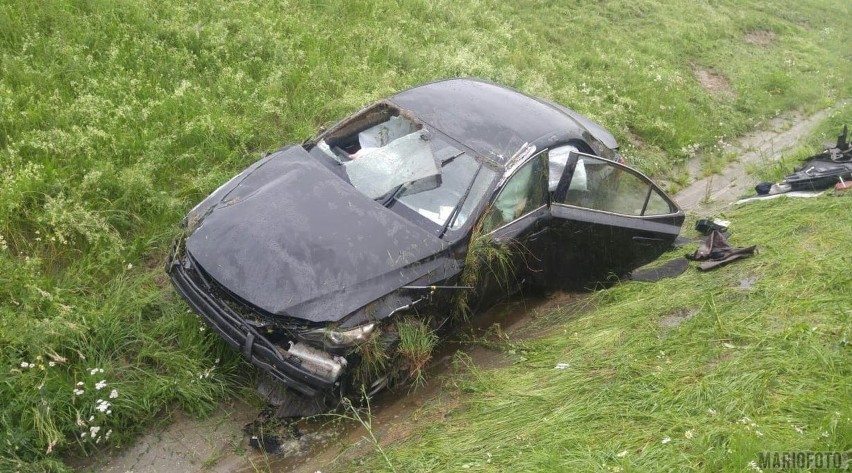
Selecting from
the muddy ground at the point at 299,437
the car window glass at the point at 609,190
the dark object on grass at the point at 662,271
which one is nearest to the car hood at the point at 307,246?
the muddy ground at the point at 299,437

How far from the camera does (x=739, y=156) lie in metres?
10.3

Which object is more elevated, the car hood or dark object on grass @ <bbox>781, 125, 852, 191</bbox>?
the car hood

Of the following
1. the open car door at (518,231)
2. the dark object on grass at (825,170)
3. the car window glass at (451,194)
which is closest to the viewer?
the car window glass at (451,194)

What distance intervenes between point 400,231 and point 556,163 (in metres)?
1.66

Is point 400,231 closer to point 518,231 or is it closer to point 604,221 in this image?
point 518,231

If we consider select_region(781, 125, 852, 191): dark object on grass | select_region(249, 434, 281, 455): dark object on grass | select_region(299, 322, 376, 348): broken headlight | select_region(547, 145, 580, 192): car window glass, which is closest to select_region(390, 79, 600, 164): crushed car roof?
select_region(547, 145, 580, 192): car window glass

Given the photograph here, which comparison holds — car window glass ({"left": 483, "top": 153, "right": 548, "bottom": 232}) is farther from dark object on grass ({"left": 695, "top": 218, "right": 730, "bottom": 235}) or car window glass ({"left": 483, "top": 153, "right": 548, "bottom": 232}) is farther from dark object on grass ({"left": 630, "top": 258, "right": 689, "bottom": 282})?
dark object on grass ({"left": 695, "top": 218, "right": 730, "bottom": 235})

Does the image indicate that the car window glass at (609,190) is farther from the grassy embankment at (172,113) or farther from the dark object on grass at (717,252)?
the grassy embankment at (172,113)

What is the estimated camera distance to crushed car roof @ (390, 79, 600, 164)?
207 inches

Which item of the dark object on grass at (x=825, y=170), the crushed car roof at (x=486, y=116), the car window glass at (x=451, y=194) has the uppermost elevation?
the crushed car roof at (x=486, y=116)

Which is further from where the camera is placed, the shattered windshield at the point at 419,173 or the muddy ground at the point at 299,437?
the shattered windshield at the point at 419,173

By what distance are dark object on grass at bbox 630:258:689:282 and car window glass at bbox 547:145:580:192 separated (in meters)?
1.52

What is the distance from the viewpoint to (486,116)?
5492mm

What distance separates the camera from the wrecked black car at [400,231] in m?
4.02
